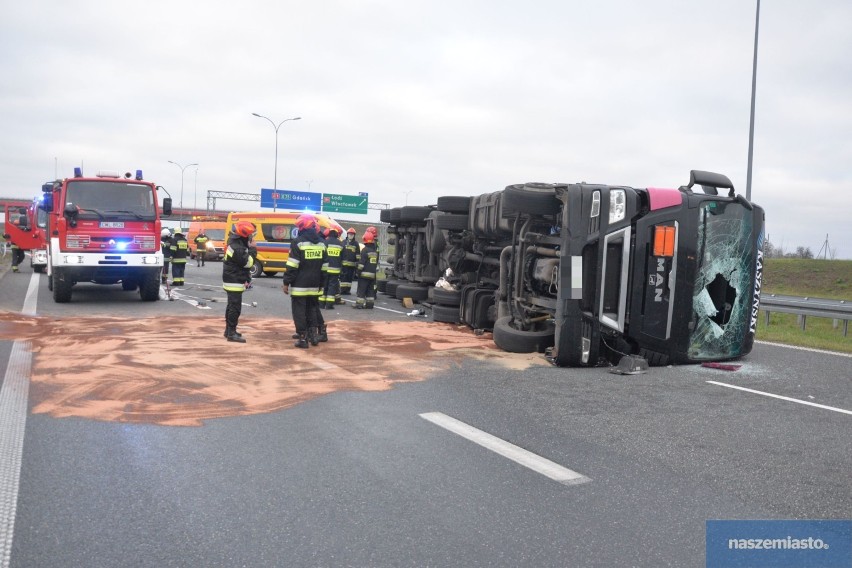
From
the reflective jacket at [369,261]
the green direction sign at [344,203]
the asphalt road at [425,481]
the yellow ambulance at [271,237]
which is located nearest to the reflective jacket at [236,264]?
the asphalt road at [425,481]

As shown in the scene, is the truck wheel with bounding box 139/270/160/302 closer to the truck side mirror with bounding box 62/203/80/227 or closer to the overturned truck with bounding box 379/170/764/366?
the truck side mirror with bounding box 62/203/80/227

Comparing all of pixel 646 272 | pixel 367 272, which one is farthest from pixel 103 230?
pixel 646 272

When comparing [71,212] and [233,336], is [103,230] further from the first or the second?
[233,336]

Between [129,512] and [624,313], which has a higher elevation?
[624,313]

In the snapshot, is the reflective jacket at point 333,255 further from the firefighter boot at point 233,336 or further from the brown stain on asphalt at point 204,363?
the firefighter boot at point 233,336

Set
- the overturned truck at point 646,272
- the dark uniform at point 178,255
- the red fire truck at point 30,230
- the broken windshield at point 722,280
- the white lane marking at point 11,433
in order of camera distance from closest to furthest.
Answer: the white lane marking at point 11,433 < the overturned truck at point 646,272 < the broken windshield at point 722,280 < the dark uniform at point 178,255 < the red fire truck at point 30,230

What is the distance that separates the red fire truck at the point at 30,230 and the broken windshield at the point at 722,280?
67.9ft

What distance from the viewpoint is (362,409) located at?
6.04 metres

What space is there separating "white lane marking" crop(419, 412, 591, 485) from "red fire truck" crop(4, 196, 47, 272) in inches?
821

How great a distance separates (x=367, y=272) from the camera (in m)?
15.1

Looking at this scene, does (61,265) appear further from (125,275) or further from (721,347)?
(721,347)

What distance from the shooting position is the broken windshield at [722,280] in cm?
834

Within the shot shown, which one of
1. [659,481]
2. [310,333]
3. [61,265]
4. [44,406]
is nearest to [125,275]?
[61,265]

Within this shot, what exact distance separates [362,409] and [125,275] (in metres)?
10.6
